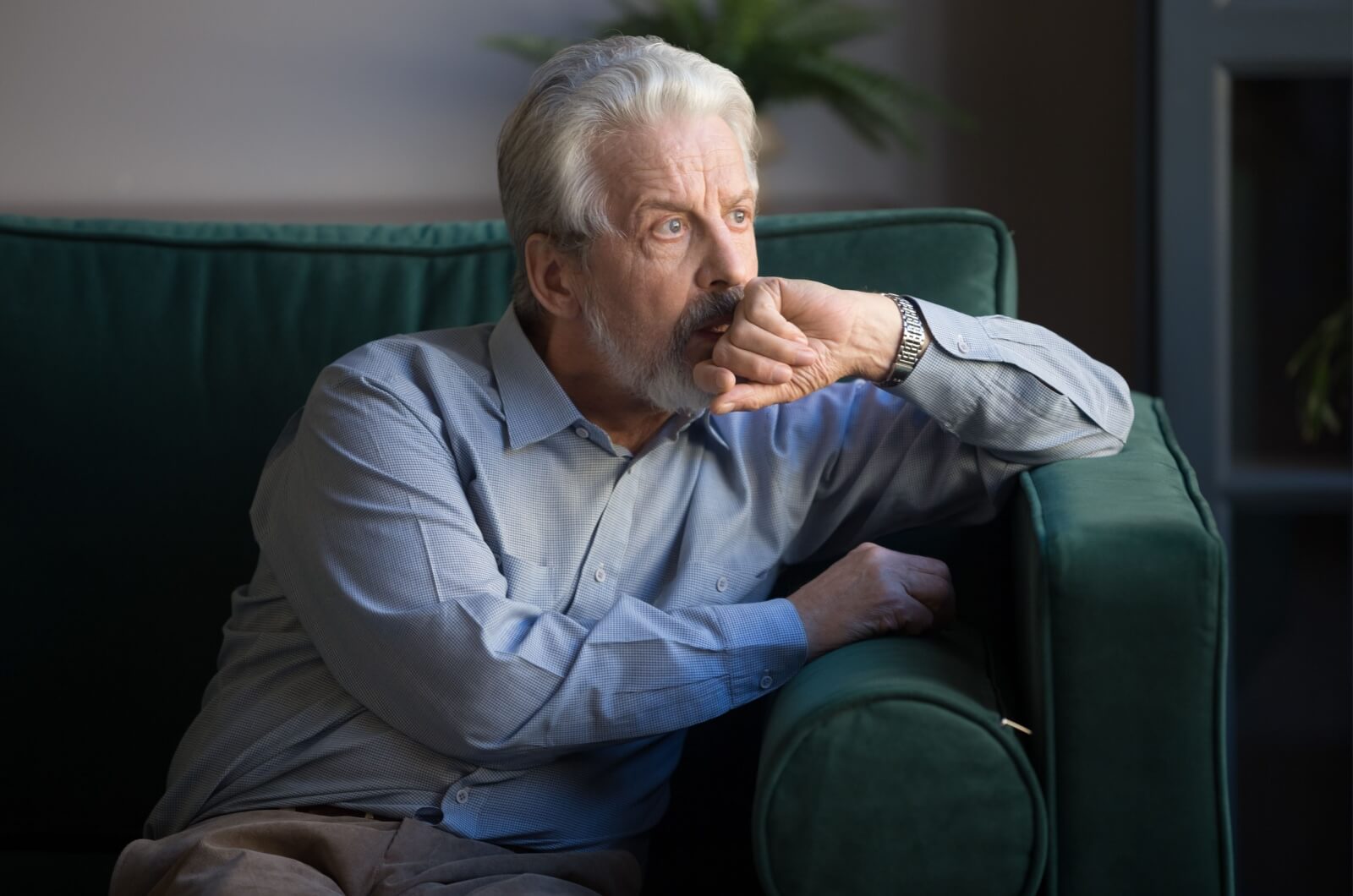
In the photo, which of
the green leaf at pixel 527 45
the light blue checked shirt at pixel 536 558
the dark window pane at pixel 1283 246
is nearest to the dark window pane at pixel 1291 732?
the dark window pane at pixel 1283 246

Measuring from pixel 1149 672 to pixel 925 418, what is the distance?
0.46m

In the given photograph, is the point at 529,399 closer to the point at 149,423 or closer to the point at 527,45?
the point at 149,423

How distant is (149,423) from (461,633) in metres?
0.61

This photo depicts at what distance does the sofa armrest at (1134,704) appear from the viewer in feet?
3.16

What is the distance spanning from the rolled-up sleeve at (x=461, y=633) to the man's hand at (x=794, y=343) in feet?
0.68

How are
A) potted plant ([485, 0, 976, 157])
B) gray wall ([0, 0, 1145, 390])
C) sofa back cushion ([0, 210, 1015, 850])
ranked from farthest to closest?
gray wall ([0, 0, 1145, 390]), potted plant ([485, 0, 976, 157]), sofa back cushion ([0, 210, 1015, 850])

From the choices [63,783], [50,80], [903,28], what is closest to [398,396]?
[63,783]

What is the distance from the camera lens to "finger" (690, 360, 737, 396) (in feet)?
4.00

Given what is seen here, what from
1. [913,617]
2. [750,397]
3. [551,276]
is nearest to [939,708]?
[913,617]

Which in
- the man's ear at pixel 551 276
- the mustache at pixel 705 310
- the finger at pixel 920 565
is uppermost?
the man's ear at pixel 551 276

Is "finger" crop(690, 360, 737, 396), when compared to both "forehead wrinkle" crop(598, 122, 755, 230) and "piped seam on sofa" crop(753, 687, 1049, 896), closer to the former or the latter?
"forehead wrinkle" crop(598, 122, 755, 230)

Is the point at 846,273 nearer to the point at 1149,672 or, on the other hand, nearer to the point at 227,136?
the point at 1149,672

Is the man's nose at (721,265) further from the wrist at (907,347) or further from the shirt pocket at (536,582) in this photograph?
the shirt pocket at (536,582)

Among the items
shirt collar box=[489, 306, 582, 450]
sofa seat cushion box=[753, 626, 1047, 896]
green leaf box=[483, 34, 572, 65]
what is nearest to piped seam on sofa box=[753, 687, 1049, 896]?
sofa seat cushion box=[753, 626, 1047, 896]
